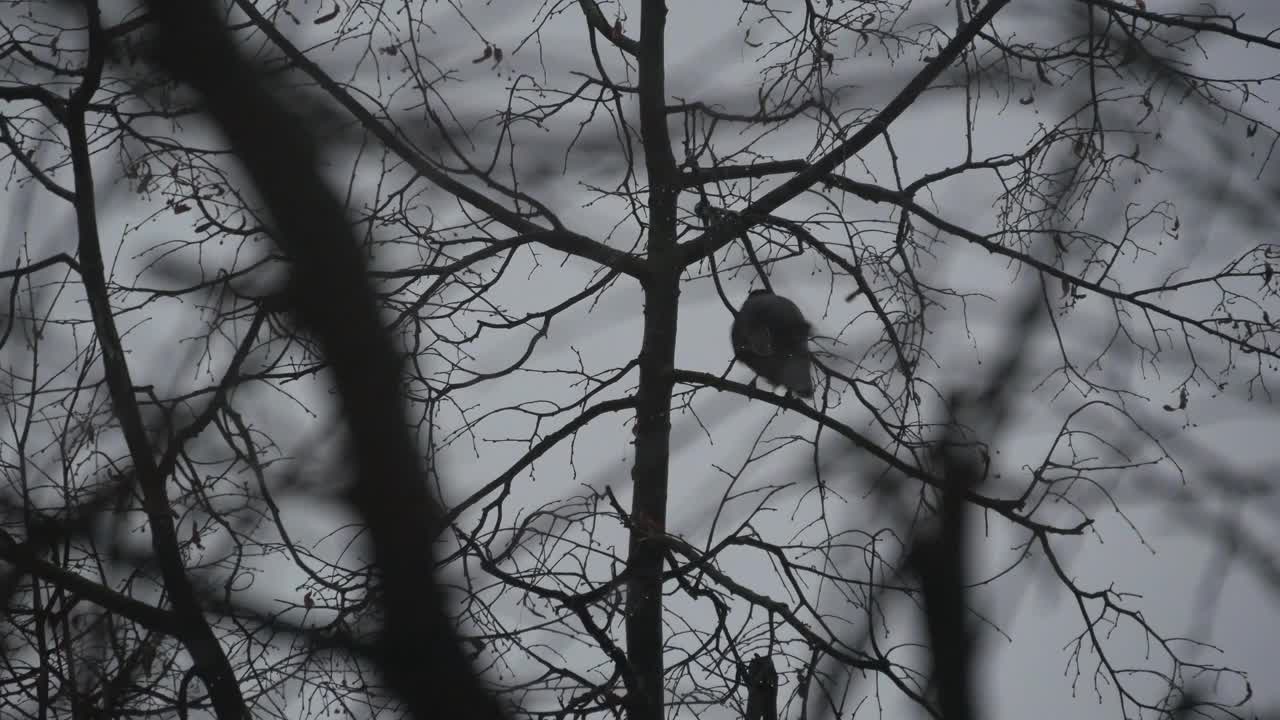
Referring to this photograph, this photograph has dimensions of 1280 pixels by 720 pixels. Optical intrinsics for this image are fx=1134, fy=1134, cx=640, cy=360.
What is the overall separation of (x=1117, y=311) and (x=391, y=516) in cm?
376

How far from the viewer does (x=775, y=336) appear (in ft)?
16.0

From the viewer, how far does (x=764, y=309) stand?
4973 millimetres

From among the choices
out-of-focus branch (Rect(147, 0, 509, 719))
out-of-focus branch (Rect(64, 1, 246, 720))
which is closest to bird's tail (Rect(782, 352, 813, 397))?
out-of-focus branch (Rect(64, 1, 246, 720))

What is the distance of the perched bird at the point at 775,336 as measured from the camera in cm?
480

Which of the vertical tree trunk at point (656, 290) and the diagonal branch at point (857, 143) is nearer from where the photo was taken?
the diagonal branch at point (857, 143)

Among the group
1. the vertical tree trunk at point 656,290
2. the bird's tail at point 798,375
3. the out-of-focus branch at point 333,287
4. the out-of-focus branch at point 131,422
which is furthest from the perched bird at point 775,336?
the out-of-focus branch at point 333,287

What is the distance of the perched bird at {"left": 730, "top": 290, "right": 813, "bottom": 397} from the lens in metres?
4.80

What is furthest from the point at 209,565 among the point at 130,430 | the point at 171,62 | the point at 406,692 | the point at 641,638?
the point at 171,62

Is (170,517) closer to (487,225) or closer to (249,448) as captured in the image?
(249,448)

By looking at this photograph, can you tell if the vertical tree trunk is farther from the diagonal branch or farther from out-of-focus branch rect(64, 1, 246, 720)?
out-of-focus branch rect(64, 1, 246, 720)

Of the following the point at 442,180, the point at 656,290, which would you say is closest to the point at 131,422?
the point at 442,180

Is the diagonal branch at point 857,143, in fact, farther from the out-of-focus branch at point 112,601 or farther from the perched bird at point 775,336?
the out-of-focus branch at point 112,601

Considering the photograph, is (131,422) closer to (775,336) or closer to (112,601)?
(112,601)

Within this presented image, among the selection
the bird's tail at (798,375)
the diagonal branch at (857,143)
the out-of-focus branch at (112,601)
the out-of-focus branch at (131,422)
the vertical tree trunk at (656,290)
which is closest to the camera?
the out-of-focus branch at (131,422)
